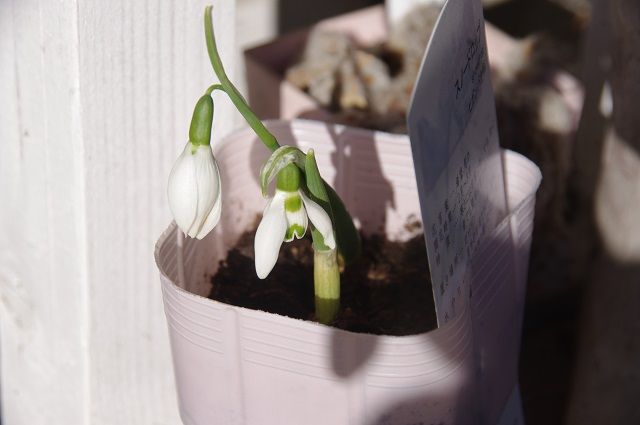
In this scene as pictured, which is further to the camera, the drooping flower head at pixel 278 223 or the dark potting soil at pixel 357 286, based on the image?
the dark potting soil at pixel 357 286

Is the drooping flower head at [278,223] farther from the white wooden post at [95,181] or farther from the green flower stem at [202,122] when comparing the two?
the white wooden post at [95,181]

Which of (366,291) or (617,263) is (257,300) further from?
(617,263)

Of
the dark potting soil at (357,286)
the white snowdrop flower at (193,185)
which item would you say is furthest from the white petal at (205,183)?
the dark potting soil at (357,286)

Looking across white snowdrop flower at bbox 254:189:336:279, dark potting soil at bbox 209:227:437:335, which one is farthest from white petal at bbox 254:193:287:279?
Result: dark potting soil at bbox 209:227:437:335

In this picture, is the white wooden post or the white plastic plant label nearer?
the white plastic plant label

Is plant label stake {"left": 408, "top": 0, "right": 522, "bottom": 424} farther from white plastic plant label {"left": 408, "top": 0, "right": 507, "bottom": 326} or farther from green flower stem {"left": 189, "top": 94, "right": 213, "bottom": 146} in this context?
green flower stem {"left": 189, "top": 94, "right": 213, "bottom": 146}

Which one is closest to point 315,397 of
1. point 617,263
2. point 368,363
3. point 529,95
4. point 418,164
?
point 368,363
